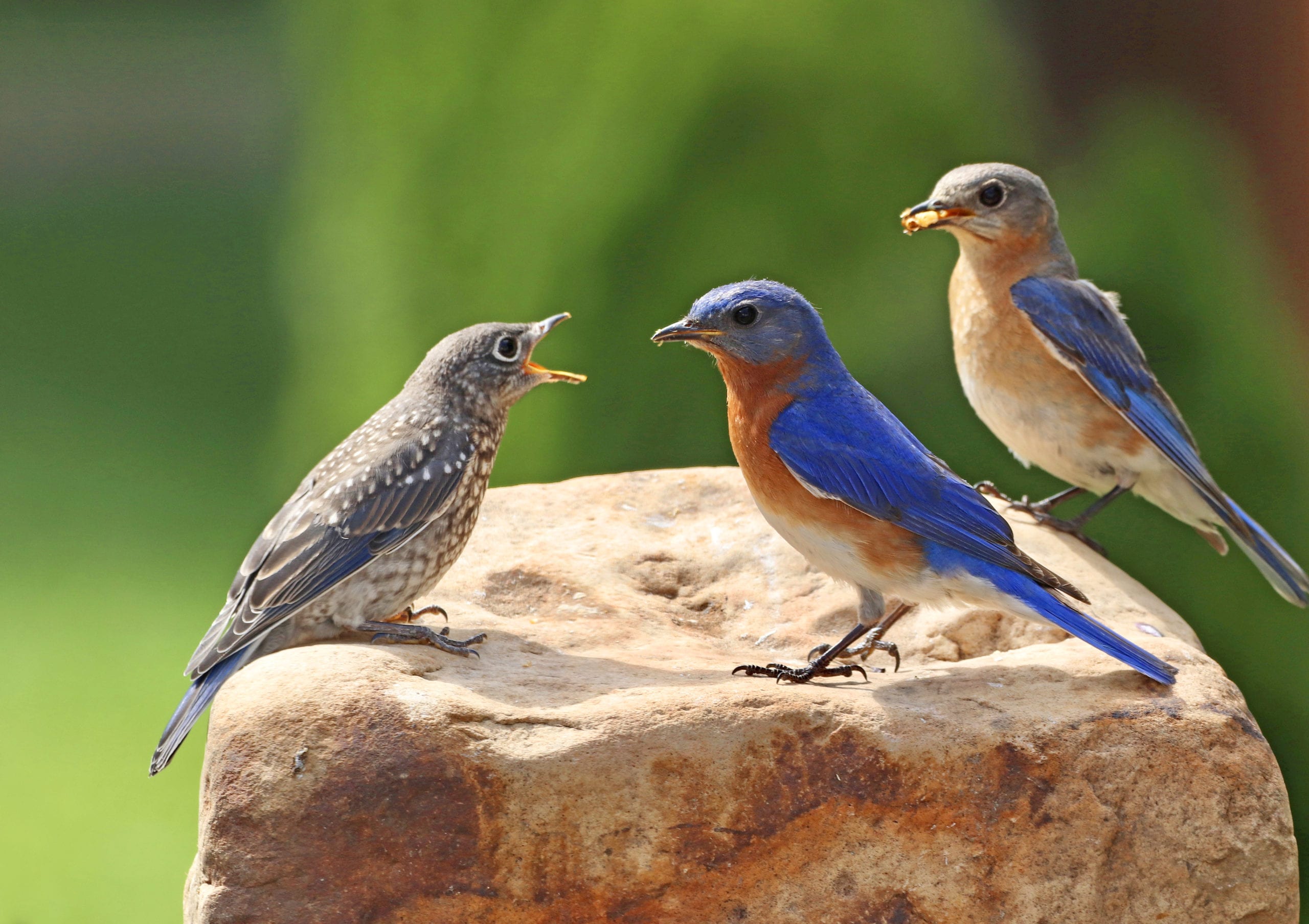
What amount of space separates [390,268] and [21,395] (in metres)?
4.70

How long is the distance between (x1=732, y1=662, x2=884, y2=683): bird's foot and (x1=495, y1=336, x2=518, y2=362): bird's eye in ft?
4.12

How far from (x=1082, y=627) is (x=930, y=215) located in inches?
78.2

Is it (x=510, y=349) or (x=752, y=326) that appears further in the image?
(x=510, y=349)

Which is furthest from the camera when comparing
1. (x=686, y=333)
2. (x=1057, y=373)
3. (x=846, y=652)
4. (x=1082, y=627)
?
(x=1057, y=373)

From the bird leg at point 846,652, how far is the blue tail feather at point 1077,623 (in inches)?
12.8

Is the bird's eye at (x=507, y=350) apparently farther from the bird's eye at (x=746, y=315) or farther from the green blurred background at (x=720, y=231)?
the green blurred background at (x=720, y=231)

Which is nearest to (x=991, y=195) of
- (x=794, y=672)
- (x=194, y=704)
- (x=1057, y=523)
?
(x=1057, y=523)

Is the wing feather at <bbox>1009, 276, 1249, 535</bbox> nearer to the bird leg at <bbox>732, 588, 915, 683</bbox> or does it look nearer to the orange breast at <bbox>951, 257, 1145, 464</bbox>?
the orange breast at <bbox>951, 257, 1145, 464</bbox>

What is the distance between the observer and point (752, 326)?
379 cm

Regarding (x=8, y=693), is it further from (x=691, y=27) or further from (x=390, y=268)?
(x=691, y=27)

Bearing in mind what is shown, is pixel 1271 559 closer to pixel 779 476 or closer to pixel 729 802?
pixel 779 476

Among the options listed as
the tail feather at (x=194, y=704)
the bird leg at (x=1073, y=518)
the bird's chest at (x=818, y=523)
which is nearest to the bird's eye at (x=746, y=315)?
the bird's chest at (x=818, y=523)

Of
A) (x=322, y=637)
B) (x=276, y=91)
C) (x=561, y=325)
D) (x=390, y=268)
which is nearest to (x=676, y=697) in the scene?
(x=322, y=637)

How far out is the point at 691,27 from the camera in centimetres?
524
